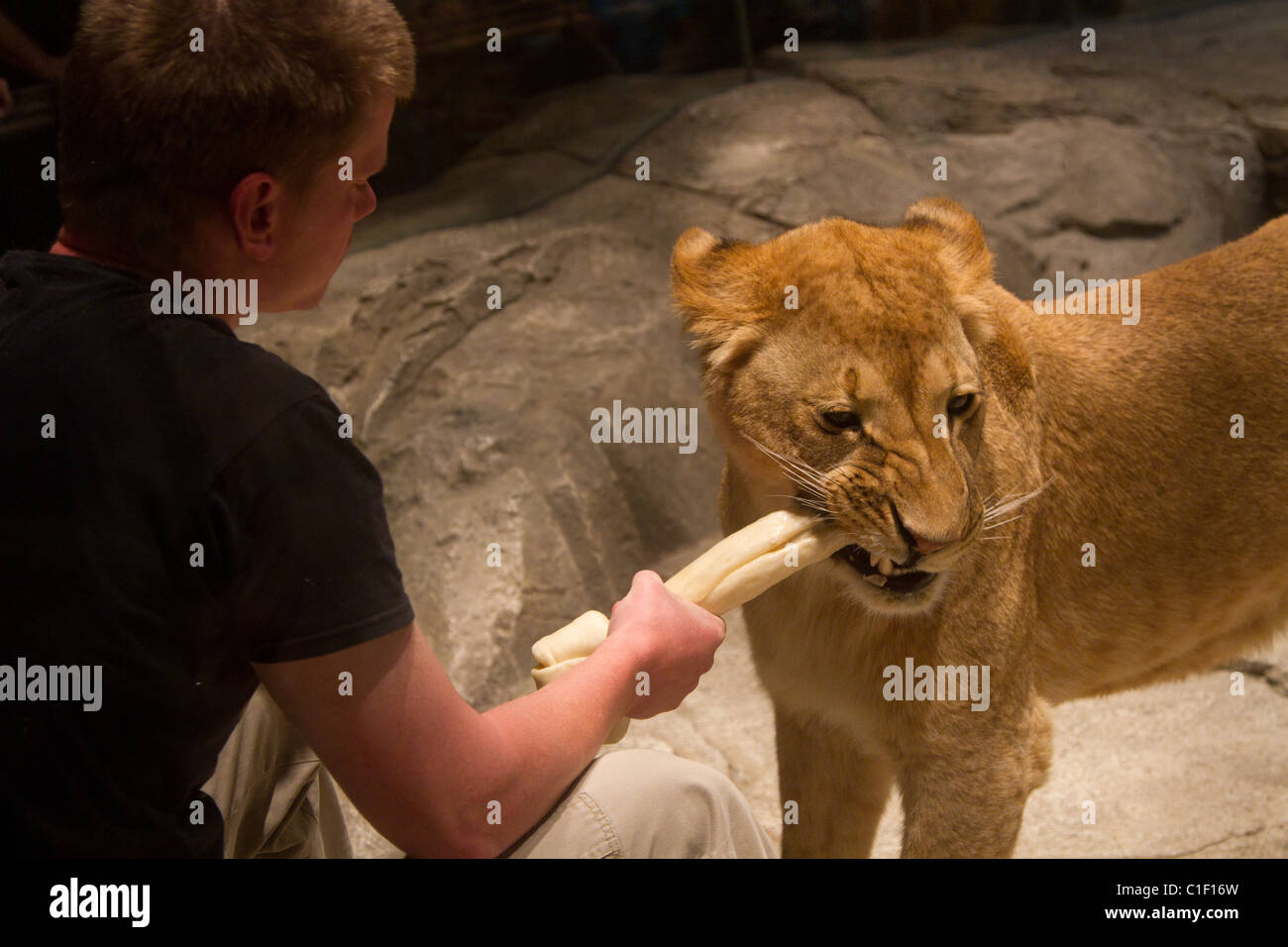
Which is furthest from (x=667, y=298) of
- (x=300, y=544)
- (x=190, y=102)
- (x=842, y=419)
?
(x=300, y=544)

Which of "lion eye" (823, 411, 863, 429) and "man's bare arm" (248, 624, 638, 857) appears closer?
"man's bare arm" (248, 624, 638, 857)

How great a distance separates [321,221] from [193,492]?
0.52 meters

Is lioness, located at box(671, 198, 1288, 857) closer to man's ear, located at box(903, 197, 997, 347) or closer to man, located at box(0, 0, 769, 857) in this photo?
man's ear, located at box(903, 197, 997, 347)

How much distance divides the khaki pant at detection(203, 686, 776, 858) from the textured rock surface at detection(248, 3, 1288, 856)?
1.10 meters

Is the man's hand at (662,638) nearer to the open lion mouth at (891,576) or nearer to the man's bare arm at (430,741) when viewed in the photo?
the man's bare arm at (430,741)

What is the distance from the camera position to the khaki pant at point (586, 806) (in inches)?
→ 74.8

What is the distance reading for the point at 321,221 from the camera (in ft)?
6.01

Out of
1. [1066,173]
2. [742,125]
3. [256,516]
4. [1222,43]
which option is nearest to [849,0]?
[742,125]

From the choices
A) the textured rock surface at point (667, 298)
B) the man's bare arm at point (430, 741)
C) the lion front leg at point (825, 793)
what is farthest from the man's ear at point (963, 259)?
the textured rock surface at point (667, 298)

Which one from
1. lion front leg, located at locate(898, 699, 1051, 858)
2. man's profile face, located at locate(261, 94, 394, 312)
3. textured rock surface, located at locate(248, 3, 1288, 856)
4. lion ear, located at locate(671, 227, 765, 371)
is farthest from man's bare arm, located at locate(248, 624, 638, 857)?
textured rock surface, located at locate(248, 3, 1288, 856)

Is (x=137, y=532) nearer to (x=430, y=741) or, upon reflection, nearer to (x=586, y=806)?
(x=430, y=741)

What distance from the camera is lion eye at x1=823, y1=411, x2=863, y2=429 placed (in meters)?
2.35
